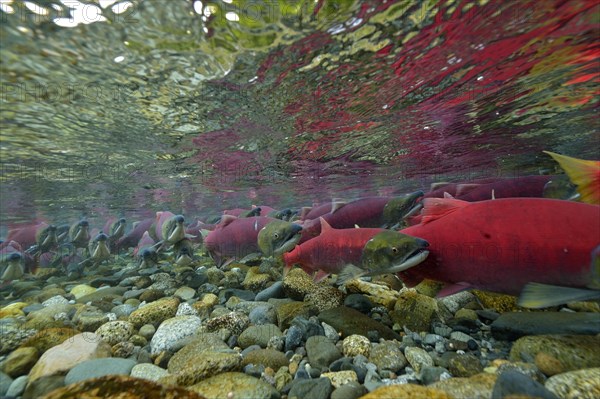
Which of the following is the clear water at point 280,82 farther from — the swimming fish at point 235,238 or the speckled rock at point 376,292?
the speckled rock at point 376,292

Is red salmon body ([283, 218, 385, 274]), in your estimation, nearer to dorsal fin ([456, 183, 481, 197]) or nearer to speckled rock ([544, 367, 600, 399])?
speckled rock ([544, 367, 600, 399])

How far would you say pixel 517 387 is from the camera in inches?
81.2

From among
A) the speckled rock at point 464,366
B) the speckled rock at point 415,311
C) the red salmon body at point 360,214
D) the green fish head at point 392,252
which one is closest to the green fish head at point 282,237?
the red salmon body at point 360,214

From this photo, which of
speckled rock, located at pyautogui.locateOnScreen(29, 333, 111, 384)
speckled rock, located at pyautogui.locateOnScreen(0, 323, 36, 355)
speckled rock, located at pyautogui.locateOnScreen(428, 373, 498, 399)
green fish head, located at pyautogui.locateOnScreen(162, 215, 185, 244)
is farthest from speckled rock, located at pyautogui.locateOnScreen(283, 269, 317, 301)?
speckled rock, located at pyautogui.locateOnScreen(0, 323, 36, 355)

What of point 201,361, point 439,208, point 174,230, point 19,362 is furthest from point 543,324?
point 174,230

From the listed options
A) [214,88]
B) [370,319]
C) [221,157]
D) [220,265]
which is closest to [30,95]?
[214,88]

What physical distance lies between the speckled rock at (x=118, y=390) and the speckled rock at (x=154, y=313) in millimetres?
2745

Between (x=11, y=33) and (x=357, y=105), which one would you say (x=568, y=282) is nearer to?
(x=357, y=105)

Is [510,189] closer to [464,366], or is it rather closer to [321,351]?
[464,366]

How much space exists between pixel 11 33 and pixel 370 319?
7.12 metres

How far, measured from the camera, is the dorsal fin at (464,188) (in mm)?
5438

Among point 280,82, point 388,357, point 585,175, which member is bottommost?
point 388,357

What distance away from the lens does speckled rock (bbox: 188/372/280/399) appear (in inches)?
98.4

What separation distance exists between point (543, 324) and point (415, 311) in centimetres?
139
